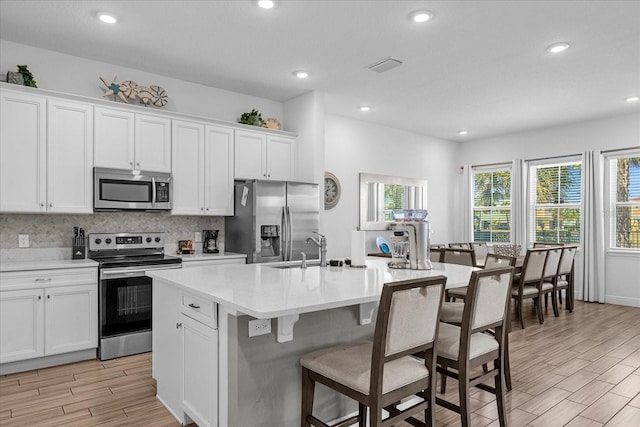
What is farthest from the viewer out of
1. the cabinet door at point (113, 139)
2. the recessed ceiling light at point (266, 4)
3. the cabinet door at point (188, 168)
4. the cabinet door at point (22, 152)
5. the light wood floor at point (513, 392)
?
the cabinet door at point (188, 168)

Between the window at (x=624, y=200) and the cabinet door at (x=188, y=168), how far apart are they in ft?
19.2

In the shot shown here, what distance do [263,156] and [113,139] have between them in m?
1.63

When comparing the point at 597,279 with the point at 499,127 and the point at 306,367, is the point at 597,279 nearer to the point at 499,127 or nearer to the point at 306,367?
the point at 499,127

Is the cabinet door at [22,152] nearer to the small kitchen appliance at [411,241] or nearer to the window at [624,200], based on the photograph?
the small kitchen appliance at [411,241]

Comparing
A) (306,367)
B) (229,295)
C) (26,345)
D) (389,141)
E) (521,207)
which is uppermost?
(389,141)

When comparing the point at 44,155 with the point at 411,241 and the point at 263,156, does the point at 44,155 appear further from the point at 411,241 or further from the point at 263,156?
the point at 411,241

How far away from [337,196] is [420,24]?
308 centimetres

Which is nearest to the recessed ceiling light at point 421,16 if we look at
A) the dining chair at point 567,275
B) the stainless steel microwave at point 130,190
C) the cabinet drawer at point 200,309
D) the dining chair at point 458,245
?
the cabinet drawer at point 200,309

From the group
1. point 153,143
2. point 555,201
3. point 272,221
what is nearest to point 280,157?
point 272,221

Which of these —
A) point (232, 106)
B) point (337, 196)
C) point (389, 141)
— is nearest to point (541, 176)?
point (389, 141)

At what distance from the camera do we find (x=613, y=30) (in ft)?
11.0

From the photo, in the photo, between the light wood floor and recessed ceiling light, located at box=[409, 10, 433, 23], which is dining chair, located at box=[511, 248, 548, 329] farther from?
recessed ceiling light, located at box=[409, 10, 433, 23]

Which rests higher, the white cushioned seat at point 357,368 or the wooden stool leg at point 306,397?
the white cushioned seat at point 357,368

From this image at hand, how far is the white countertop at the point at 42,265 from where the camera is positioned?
10.8ft
